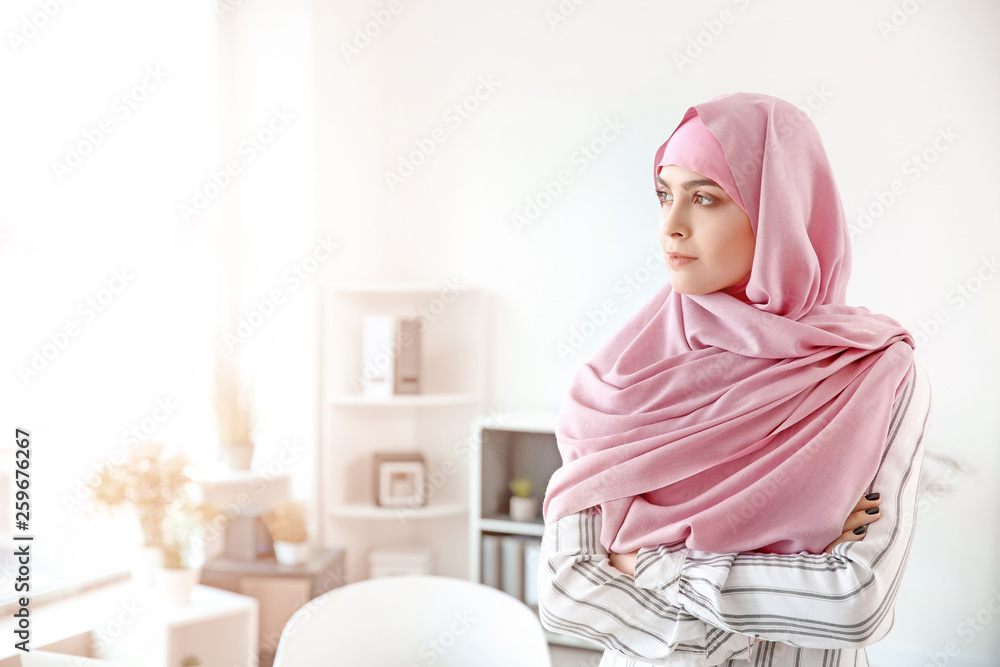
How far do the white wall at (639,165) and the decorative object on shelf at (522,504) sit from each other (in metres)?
0.32

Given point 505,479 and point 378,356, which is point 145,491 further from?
point 505,479

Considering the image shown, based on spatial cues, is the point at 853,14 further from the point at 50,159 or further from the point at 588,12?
the point at 50,159

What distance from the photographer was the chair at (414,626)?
163 cm

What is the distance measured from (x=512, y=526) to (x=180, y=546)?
3.36ft

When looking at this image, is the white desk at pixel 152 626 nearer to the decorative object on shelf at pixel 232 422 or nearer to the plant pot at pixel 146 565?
the plant pot at pixel 146 565

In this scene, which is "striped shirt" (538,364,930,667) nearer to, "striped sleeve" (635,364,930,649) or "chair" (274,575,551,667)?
"striped sleeve" (635,364,930,649)

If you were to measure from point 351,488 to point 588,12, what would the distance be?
192cm

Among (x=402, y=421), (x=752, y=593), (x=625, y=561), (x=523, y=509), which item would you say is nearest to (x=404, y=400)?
(x=402, y=421)

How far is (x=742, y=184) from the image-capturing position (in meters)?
1.16

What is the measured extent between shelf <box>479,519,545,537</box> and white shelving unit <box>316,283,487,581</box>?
0.69ft

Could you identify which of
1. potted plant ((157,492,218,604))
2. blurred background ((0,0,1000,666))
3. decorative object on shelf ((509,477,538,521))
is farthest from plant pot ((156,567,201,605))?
decorative object on shelf ((509,477,538,521))

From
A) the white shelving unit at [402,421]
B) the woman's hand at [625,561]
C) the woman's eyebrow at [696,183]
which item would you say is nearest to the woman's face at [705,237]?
the woman's eyebrow at [696,183]

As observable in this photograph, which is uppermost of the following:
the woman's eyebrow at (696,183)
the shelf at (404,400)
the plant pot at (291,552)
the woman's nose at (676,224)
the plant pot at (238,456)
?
the woman's eyebrow at (696,183)

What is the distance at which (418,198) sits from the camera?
2.86 metres
